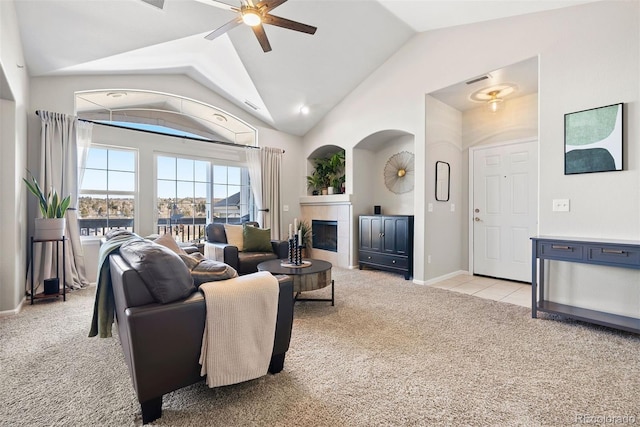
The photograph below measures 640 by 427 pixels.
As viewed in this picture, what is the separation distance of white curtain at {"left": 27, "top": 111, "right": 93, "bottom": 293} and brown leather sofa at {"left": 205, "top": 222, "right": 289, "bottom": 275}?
1621 mm

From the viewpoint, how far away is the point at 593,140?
273 centimetres

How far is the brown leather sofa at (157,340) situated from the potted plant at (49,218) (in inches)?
100

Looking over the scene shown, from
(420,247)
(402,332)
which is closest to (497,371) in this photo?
(402,332)

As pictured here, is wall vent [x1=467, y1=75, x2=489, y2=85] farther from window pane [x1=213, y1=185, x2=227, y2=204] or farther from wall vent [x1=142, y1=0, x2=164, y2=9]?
window pane [x1=213, y1=185, x2=227, y2=204]

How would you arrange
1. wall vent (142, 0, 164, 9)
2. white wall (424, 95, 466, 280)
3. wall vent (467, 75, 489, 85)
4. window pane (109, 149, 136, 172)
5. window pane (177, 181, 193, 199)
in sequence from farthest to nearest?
window pane (177, 181, 193, 199) < window pane (109, 149, 136, 172) < white wall (424, 95, 466, 280) < wall vent (467, 75, 489, 85) < wall vent (142, 0, 164, 9)

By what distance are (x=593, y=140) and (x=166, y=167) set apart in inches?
214

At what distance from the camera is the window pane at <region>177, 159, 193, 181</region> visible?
490cm

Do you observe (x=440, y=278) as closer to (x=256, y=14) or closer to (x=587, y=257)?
(x=587, y=257)

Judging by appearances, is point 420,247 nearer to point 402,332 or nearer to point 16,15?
point 402,332

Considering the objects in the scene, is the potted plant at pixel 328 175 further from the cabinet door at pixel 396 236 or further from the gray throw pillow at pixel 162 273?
the gray throw pillow at pixel 162 273

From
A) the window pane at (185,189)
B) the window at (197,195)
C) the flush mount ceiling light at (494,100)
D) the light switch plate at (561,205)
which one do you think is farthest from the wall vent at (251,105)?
the light switch plate at (561,205)

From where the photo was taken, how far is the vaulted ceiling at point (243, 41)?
3.02 meters

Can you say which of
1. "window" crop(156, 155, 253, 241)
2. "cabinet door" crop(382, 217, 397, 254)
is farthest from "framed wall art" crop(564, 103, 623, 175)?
"window" crop(156, 155, 253, 241)

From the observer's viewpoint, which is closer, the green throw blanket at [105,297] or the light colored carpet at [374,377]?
the light colored carpet at [374,377]
